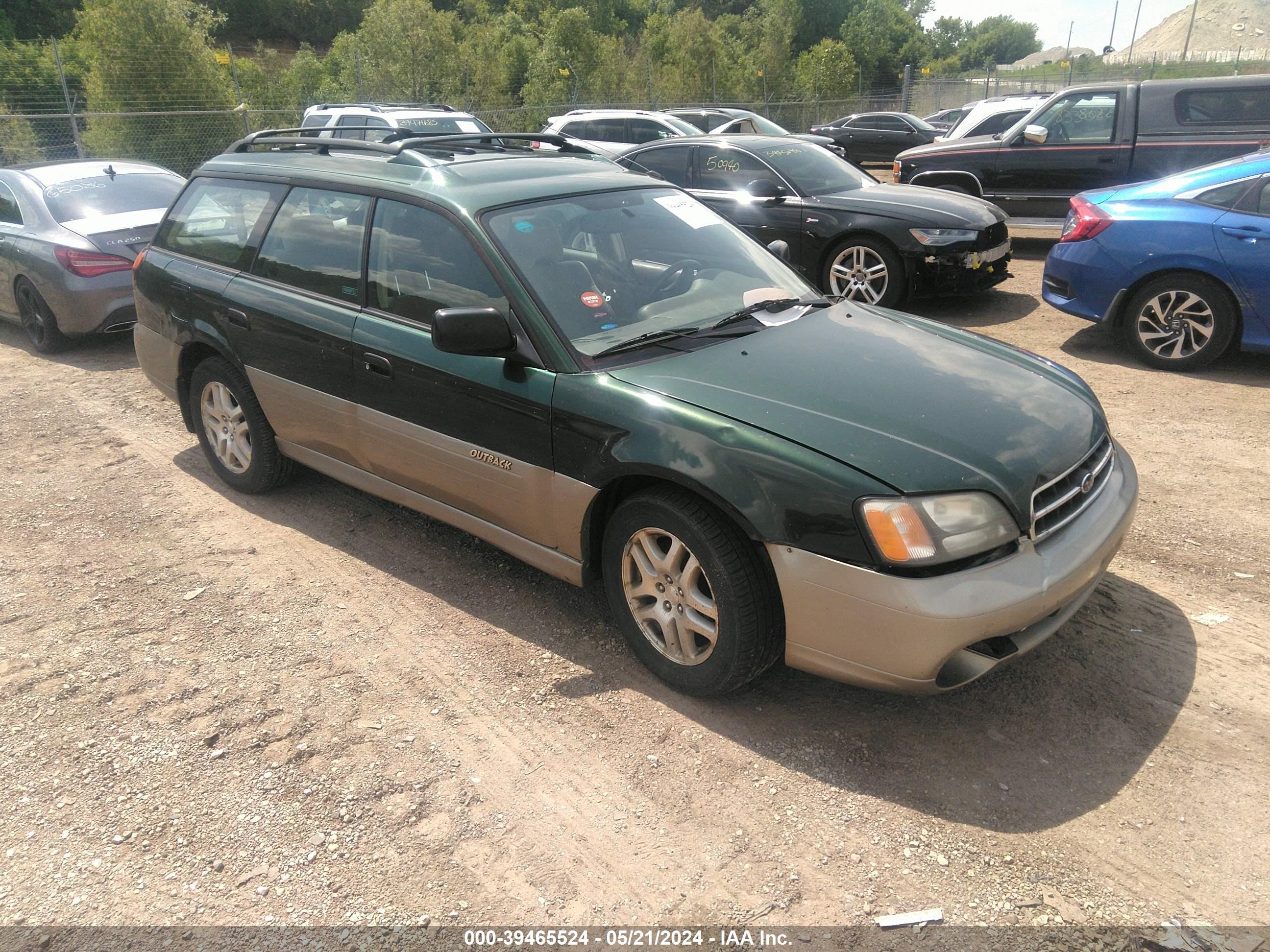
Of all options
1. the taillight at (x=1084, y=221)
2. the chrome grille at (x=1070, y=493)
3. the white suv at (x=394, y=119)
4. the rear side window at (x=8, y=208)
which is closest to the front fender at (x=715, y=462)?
the chrome grille at (x=1070, y=493)

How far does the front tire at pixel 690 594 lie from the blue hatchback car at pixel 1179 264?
5.07 metres

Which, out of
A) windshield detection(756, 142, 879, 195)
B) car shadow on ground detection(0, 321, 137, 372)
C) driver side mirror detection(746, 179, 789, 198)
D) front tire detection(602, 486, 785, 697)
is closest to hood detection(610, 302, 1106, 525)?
front tire detection(602, 486, 785, 697)

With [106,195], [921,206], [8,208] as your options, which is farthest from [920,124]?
[8,208]

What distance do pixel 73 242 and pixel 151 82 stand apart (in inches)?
511

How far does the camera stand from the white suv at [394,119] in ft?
48.4

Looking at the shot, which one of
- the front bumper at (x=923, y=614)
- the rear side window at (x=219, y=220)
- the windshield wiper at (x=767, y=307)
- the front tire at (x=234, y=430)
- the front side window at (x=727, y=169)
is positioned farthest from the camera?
the front side window at (x=727, y=169)

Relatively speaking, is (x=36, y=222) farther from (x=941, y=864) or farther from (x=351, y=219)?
(x=941, y=864)

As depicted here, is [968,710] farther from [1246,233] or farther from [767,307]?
[1246,233]

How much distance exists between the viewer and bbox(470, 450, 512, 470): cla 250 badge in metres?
3.63

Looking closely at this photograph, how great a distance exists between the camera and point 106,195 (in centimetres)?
848

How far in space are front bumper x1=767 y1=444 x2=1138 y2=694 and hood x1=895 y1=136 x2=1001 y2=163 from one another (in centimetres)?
919

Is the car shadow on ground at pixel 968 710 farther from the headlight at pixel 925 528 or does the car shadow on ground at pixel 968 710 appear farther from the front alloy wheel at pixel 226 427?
the front alloy wheel at pixel 226 427

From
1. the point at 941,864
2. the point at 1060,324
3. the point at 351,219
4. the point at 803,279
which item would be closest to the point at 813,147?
the point at 1060,324

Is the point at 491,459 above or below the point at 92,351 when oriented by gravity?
above
